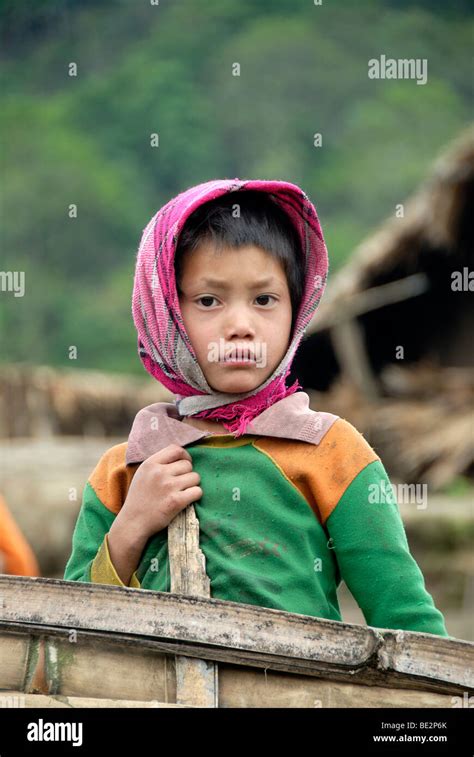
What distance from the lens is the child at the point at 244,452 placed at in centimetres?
203

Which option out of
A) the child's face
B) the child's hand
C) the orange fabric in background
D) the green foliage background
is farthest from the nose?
the green foliage background

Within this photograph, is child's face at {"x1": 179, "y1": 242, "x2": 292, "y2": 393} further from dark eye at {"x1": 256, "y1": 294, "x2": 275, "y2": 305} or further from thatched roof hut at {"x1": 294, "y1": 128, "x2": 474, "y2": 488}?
thatched roof hut at {"x1": 294, "y1": 128, "x2": 474, "y2": 488}

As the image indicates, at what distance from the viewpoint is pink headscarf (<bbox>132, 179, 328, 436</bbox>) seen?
213 centimetres

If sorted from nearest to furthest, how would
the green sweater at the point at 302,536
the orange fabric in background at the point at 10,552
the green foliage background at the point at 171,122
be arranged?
1. the green sweater at the point at 302,536
2. the orange fabric in background at the point at 10,552
3. the green foliage background at the point at 171,122

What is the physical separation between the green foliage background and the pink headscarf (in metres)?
30.3

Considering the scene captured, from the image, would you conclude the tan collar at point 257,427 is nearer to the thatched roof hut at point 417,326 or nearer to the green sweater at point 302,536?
the green sweater at point 302,536

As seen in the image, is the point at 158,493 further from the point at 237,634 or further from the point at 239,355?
the point at 237,634

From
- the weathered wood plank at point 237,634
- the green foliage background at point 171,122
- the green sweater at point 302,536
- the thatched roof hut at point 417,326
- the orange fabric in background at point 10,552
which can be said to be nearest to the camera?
the weathered wood plank at point 237,634

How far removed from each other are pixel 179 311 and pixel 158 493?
333mm

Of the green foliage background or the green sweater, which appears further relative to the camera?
the green foliage background

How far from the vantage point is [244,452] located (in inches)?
83.2

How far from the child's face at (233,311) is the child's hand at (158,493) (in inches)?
6.9

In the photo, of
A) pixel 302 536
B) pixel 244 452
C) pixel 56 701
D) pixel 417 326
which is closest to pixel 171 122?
pixel 417 326

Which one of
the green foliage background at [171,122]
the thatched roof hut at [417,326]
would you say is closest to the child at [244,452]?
the thatched roof hut at [417,326]
